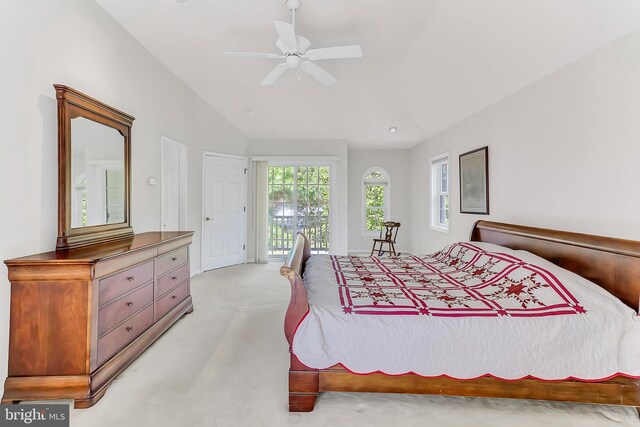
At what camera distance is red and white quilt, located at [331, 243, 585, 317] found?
1.77 metres

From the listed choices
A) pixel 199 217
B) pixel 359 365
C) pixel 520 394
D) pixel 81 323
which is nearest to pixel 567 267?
pixel 520 394

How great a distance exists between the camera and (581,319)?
5.52 ft

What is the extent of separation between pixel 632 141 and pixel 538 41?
105 centimetres

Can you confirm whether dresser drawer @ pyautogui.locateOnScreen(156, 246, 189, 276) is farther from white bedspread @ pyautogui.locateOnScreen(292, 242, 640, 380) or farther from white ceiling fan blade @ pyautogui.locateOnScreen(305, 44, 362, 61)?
white ceiling fan blade @ pyautogui.locateOnScreen(305, 44, 362, 61)

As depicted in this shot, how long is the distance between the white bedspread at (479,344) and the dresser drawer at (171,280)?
1506 millimetres

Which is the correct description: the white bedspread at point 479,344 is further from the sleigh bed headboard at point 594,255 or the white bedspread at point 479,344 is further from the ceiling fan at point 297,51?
the ceiling fan at point 297,51

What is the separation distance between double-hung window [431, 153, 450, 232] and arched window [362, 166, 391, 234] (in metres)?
1.37

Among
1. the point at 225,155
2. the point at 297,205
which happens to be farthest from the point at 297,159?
the point at 225,155

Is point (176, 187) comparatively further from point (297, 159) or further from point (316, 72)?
point (316, 72)

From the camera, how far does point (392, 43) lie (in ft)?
10.8

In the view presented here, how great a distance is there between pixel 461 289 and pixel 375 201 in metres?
4.89

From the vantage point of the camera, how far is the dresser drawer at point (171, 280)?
2.64 meters

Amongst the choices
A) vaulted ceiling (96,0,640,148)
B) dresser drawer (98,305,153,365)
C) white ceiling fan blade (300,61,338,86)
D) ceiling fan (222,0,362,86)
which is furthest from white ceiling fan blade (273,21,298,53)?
dresser drawer (98,305,153,365)

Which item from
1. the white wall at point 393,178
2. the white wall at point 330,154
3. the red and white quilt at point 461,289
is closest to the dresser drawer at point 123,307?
the red and white quilt at point 461,289
